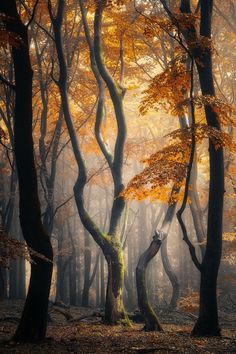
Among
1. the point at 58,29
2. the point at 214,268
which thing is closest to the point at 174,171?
the point at 214,268

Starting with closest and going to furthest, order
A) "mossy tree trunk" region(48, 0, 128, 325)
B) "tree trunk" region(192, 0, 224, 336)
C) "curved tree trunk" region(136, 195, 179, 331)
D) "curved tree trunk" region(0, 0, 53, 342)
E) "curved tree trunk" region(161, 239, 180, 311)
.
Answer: "curved tree trunk" region(0, 0, 53, 342) → "tree trunk" region(192, 0, 224, 336) → "curved tree trunk" region(136, 195, 179, 331) → "mossy tree trunk" region(48, 0, 128, 325) → "curved tree trunk" region(161, 239, 180, 311)

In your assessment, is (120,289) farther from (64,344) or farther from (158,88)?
(158,88)

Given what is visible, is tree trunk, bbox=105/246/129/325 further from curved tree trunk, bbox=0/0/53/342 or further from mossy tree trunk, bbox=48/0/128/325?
curved tree trunk, bbox=0/0/53/342

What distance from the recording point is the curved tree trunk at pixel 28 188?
728cm

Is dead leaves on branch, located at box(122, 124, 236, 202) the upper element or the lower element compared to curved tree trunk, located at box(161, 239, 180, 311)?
upper

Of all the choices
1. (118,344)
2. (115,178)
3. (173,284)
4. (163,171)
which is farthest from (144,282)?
(173,284)

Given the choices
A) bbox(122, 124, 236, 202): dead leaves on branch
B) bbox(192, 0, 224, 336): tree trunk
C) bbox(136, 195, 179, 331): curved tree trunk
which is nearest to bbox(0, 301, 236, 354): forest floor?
bbox(192, 0, 224, 336): tree trunk

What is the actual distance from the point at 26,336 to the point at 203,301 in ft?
14.9

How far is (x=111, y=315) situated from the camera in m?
11.3

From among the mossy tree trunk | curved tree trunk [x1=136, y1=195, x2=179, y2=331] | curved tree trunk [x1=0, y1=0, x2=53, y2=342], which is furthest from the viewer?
the mossy tree trunk

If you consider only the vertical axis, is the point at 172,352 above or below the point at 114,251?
Answer: below

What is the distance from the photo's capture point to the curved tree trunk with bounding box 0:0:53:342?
728 cm

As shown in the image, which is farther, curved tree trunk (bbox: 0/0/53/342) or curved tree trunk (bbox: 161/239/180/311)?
curved tree trunk (bbox: 161/239/180/311)

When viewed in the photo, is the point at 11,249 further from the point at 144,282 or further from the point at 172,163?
the point at 144,282
